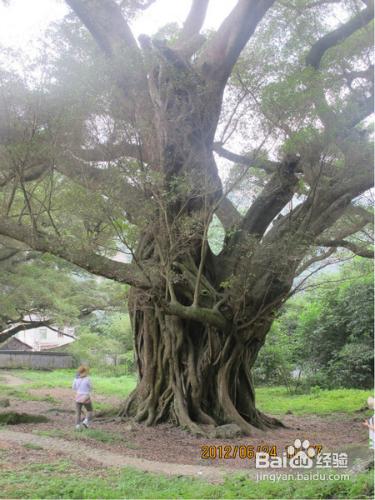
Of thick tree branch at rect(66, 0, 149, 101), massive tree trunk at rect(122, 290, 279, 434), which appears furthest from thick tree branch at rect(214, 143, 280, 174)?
massive tree trunk at rect(122, 290, 279, 434)

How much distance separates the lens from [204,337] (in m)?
9.82

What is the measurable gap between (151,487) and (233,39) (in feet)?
24.5

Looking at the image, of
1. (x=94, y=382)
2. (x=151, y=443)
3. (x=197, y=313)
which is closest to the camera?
(x=151, y=443)

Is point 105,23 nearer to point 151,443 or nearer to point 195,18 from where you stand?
point 195,18

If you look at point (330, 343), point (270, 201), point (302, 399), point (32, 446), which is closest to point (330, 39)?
point (270, 201)

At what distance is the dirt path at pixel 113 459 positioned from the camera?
245 inches

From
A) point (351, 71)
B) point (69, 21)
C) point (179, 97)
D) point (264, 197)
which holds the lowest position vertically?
point (264, 197)

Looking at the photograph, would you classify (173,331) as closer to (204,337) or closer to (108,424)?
(204,337)

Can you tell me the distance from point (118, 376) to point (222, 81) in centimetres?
2058

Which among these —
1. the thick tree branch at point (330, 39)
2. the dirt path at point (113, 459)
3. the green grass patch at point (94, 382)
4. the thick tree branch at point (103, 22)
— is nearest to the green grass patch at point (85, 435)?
the dirt path at point (113, 459)

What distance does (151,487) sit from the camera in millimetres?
5230

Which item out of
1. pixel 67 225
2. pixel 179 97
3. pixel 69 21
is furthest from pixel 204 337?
pixel 69 21

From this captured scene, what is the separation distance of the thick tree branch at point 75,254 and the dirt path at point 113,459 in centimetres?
257

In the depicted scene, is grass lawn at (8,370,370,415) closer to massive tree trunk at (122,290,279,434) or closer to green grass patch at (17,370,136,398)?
green grass patch at (17,370,136,398)
